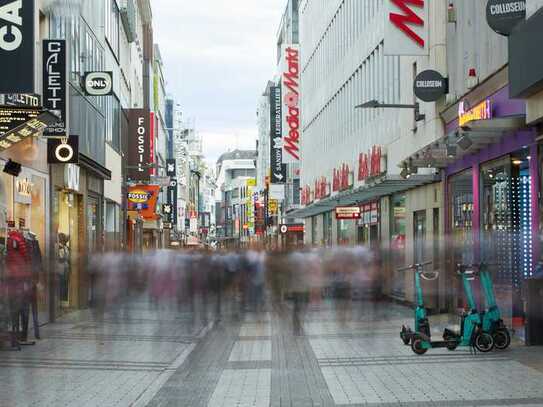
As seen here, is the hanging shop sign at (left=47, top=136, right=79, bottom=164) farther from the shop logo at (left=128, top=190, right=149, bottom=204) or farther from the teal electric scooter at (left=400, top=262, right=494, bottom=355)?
the shop logo at (left=128, top=190, right=149, bottom=204)

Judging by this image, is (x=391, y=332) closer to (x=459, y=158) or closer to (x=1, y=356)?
(x=459, y=158)

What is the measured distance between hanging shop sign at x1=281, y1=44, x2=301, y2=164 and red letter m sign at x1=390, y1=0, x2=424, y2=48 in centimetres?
3752

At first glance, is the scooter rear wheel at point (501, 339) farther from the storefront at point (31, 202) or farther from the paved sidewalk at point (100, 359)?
the storefront at point (31, 202)

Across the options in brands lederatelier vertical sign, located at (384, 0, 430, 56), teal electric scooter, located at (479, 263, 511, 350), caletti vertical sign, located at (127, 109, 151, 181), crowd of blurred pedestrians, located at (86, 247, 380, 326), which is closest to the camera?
teal electric scooter, located at (479, 263, 511, 350)

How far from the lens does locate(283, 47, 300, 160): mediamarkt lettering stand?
60656 millimetres

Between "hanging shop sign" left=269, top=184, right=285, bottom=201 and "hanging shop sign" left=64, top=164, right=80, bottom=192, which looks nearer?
"hanging shop sign" left=64, top=164, right=80, bottom=192

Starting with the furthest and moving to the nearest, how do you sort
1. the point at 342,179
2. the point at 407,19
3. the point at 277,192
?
the point at 277,192 → the point at 342,179 → the point at 407,19

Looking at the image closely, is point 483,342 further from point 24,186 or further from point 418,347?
point 24,186

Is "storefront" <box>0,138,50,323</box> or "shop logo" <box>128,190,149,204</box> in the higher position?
"shop logo" <box>128,190,149,204</box>

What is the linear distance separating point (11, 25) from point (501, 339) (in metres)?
9.33

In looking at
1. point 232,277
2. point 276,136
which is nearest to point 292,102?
point 276,136

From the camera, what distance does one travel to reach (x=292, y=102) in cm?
6062

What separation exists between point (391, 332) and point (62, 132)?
8069 millimetres

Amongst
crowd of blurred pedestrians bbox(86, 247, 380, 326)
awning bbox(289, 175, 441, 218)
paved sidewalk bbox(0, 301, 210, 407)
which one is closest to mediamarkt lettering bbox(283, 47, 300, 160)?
awning bbox(289, 175, 441, 218)
